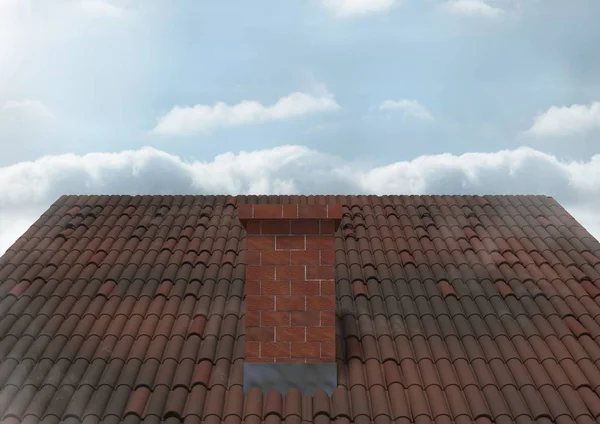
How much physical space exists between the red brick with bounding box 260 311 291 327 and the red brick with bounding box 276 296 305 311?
67 millimetres

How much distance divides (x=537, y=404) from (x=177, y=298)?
4623 millimetres

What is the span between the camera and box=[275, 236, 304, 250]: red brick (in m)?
7.16

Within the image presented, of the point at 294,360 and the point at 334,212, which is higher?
the point at 334,212

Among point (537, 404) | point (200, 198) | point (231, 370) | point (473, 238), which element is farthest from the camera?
point (200, 198)

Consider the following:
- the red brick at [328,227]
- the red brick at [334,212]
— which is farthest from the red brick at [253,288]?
the red brick at [334,212]

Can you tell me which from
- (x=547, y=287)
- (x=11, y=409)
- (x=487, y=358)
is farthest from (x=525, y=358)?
(x=11, y=409)

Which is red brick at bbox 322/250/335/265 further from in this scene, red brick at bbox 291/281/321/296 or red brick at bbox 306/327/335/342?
red brick at bbox 306/327/335/342

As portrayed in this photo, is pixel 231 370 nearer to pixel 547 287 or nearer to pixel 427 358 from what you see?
pixel 427 358

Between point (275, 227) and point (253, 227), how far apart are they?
24 cm

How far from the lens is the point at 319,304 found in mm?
7074

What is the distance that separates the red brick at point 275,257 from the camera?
23.4ft

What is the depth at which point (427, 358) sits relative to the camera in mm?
7457

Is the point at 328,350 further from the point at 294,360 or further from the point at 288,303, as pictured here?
the point at 288,303

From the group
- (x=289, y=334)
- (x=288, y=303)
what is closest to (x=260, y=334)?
(x=289, y=334)
